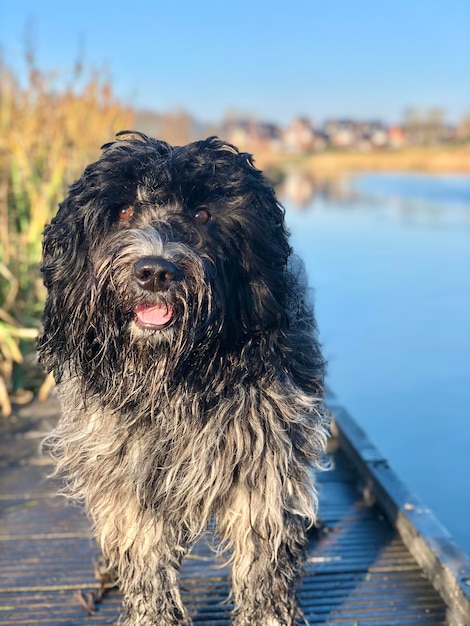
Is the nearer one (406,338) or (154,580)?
(154,580)

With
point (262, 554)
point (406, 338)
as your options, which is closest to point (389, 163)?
point (406, 338)

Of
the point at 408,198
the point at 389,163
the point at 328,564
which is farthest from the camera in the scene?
the point at 389,163

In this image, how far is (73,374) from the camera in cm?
246

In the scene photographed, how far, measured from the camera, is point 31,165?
6.15m

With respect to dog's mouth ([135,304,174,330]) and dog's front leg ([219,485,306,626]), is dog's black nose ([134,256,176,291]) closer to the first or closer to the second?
dog's mouth ([135,304,174,330])

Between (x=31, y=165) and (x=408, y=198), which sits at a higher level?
(x=31, y=165)

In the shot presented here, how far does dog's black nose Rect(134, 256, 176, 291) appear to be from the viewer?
2037 mm

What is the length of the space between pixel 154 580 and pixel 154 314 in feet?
3.57

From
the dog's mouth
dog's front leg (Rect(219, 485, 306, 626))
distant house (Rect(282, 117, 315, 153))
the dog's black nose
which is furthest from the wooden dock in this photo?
distant house (Rect(282, 117, 315, 153))

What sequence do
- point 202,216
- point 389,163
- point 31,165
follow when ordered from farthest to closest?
1. point 389,163
2. point 31,165
3. point 202,216

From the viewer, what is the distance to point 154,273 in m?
2.04

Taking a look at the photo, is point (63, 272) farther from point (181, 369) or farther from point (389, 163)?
point (389, 163)

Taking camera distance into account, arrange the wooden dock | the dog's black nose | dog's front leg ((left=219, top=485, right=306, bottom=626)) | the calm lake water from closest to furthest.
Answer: the dog's black nose < dog's front leg ((left=219, top=485, right=306, bottom=626)) < the wooden dock < the calm lake water

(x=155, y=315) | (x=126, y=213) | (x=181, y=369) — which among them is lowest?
(x=181, y=369)
